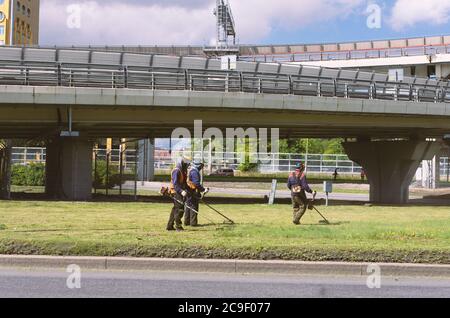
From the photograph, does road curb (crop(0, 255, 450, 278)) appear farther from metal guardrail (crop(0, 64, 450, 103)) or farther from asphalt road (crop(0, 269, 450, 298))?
metal guardrail (crop(0, 64, 450, 103))

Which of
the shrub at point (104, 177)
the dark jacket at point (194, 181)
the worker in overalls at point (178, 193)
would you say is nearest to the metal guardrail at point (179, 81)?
the shrub at point (104, 177)

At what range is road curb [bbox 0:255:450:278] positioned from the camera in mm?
9031

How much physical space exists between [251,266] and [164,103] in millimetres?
15394

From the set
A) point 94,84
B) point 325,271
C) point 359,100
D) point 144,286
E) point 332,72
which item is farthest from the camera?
point 332,72

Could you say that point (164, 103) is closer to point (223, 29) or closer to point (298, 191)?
point (298, 191)

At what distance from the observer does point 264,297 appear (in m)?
7.41

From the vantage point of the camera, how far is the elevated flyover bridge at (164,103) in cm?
2344

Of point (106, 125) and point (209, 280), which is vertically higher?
point (106, 125)

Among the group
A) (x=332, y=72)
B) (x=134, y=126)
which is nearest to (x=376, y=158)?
(x=332, y=72)

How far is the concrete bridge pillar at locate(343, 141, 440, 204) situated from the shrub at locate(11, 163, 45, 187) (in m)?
23.0

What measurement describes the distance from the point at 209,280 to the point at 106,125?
1921 centimetres

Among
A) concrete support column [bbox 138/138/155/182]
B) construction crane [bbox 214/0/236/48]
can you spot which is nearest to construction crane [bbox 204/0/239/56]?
construction crane [bbox 214/0/236/48]

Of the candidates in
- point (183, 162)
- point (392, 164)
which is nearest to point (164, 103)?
point (183, 162)

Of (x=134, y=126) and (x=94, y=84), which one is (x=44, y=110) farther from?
(x=134, y=126)
